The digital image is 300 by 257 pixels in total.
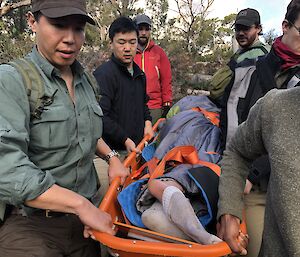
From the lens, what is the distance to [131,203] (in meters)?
1.99

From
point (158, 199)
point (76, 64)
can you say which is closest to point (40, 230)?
point (158, 199)

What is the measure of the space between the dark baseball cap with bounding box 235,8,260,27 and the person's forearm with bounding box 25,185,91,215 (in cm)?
291

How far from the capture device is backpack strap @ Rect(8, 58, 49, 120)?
60.4 inches

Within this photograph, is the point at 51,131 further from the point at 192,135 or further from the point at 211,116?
the point at 211,116

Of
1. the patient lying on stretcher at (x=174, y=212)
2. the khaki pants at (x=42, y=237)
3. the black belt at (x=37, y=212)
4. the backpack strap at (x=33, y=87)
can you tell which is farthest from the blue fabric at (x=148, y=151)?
the backpack strap at (x=33, y=87)

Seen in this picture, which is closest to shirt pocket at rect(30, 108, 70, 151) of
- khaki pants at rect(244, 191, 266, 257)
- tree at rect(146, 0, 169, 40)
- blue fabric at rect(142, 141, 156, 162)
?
khaki pants at rect(244, 191, 266, 257)

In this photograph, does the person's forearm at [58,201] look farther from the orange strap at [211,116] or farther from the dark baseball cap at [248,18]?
the dark baseball cap at [248,18]

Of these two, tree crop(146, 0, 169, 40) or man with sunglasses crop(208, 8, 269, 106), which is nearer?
man with sunglasses crop(208, 8, 269, 106)

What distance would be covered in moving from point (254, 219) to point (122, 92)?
1865mm

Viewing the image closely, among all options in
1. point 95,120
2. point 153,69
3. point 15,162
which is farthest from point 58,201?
point 153,69

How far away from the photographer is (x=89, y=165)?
189cm

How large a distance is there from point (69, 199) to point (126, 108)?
6.77ft

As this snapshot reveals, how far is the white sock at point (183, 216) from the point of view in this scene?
151 centimetres

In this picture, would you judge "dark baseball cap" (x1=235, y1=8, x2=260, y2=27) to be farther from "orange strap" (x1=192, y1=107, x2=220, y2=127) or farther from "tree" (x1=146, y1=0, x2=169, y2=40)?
"tree" (x1=146, y1=0, x2=169, y2=40)
